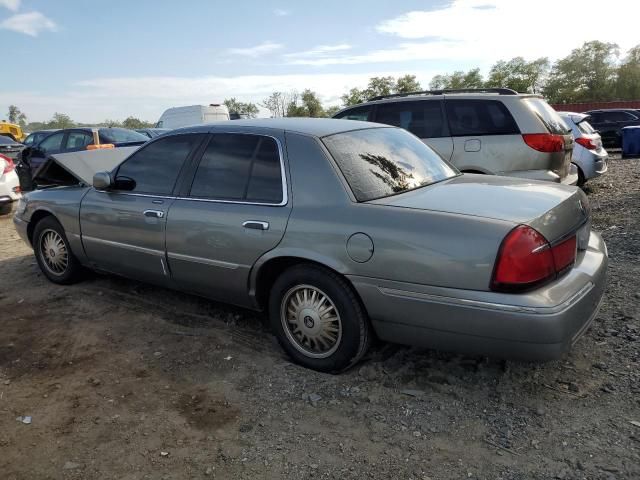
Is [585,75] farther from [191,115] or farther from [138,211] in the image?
[138,211]

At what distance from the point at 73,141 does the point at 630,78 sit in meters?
65.5

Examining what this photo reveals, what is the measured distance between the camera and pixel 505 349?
8.32 feet

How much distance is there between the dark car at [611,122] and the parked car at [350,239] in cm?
1759

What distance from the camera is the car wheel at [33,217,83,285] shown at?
16.0ft

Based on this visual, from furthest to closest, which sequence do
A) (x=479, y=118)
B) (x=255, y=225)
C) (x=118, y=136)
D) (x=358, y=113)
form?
(x=118, y=136) → (x=358, y=113) → (x=479, y=118) → (x=255, y=225)

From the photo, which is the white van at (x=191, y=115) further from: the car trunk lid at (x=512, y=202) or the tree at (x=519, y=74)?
the tree at (x=519, y=74)

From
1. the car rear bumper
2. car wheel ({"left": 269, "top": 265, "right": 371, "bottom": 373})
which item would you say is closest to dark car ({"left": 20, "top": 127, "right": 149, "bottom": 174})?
car wheel ({"left": 269, "top": 265, "right": 371, "bottom": 373})

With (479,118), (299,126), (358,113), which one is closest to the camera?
(299,126)

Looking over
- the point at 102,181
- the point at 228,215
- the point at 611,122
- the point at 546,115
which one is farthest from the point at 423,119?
the point at 611,122

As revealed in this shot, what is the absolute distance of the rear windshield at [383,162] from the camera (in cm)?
310

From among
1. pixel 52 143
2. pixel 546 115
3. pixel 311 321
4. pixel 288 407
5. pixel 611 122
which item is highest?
pixel 546 115

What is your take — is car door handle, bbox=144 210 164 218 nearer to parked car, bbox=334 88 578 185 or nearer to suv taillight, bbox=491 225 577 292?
suv taillight, bbox=491 225 577 292

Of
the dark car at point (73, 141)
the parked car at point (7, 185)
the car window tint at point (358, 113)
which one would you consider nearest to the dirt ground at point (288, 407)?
the car window tint at point (358, 113)

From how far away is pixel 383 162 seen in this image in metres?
3.36
